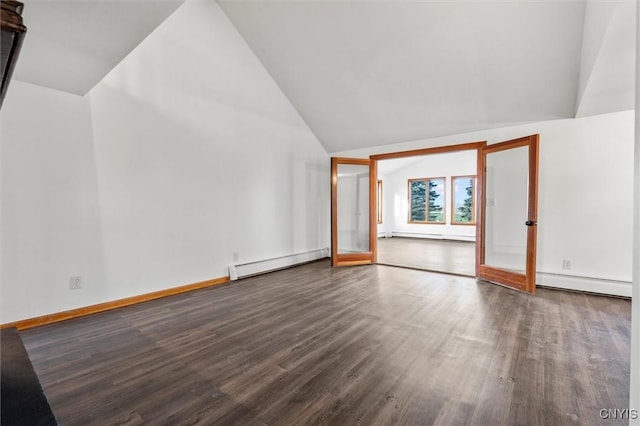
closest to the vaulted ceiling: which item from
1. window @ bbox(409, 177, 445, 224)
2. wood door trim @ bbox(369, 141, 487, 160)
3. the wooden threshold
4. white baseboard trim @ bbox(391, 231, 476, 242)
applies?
wood door trim @ bbox(369, 141, 487, 160)

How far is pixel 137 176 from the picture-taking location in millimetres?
3404

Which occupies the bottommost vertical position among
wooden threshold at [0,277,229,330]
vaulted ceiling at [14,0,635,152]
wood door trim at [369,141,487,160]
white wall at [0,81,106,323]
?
wooden threshold at [0,277,229,330]

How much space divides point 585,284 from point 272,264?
15.2ft

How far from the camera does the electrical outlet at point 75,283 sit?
293cm

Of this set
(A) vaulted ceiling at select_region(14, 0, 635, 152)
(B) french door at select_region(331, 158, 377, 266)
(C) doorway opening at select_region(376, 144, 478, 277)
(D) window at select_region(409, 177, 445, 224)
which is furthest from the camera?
(D) window at select_region(409, 177, 445, 224)

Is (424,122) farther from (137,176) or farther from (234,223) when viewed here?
(137,176)

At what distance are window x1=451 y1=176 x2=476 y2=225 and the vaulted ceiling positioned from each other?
17.6 ft

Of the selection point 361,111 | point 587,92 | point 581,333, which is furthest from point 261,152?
point 581,333

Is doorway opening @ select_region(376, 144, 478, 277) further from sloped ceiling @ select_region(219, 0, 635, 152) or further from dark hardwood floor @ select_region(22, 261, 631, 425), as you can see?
dark hardwood floor @ select_region(22, 261, 631, 425)

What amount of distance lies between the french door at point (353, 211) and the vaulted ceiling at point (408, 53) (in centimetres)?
96

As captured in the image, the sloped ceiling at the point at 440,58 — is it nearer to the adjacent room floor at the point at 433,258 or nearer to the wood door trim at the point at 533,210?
the wood door trim at the point at 533,210

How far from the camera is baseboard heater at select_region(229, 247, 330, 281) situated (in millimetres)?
4485

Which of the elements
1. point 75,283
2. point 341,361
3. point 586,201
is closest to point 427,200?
point 586,201

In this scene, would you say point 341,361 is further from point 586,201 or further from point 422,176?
point 422,176
